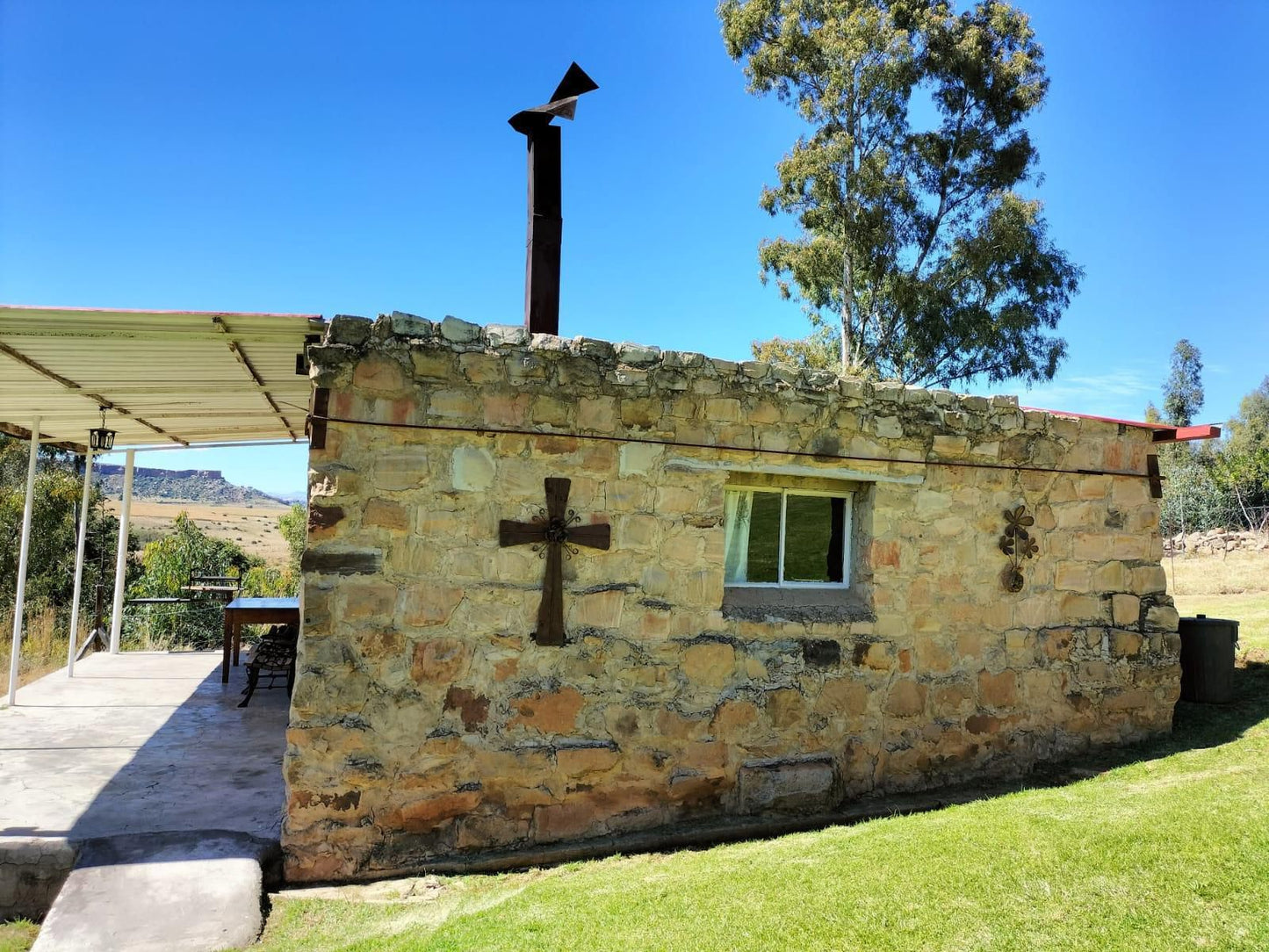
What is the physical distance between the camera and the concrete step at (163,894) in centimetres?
346

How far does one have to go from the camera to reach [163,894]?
373cm

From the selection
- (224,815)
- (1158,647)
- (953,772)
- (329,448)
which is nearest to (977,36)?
(1158,647)

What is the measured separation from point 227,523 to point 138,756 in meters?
44.4

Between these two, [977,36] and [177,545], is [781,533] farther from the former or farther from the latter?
[977,36]

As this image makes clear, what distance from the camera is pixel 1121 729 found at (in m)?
6.06

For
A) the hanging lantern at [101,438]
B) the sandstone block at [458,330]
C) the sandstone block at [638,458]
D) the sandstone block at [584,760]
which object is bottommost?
the sandstone block at [584,760]

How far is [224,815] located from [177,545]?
985 cm

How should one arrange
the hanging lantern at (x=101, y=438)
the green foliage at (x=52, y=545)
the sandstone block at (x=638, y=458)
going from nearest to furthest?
1. the sandstone block at (x=638, y=458)
2. the hanging lantern at (x=101, y=438)
3. the green foliage at (x=52, y=545)

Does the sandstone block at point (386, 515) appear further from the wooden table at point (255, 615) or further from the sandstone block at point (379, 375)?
the wooden table at point (255, 615)

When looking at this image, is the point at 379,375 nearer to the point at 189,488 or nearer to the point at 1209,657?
the point at 1209,657

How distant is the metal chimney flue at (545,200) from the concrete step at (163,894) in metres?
3.45

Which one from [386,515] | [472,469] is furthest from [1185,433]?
[386,515]

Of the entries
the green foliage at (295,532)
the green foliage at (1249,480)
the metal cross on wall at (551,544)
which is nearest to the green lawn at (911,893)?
the metal cross on wall at (551,544)

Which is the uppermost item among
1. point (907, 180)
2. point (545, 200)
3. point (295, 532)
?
point (907, 180)
